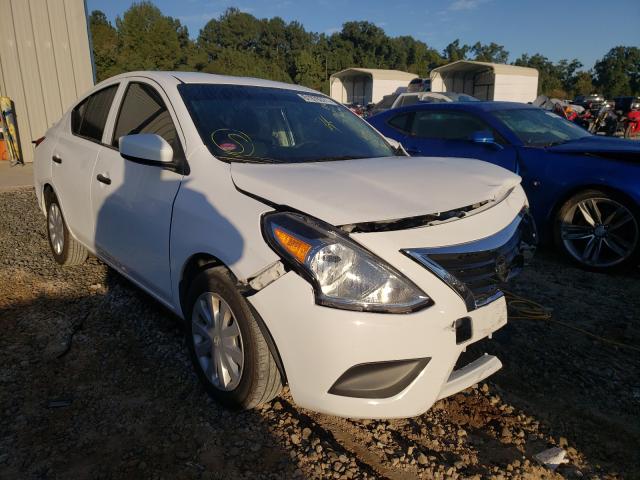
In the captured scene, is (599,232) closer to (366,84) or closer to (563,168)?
(563,168)

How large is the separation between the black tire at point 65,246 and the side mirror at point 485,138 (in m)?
3.86

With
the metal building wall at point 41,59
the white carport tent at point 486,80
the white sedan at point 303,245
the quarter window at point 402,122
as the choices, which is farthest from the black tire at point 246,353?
the white carport tent at point 486,80

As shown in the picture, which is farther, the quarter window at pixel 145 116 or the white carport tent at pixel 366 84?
the white carport tent at pixel 366 84

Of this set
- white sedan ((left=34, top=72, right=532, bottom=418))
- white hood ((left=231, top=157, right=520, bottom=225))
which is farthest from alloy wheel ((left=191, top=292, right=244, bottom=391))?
white hood ((left=231, top=157, right=520, bottom=225))

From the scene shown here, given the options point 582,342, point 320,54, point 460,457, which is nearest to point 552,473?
point 460,457

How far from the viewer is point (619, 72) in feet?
258

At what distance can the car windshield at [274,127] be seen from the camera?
8.43 ft

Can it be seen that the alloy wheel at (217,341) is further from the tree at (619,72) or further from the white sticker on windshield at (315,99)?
the tree at (619,72)

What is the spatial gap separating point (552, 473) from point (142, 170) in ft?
8.20

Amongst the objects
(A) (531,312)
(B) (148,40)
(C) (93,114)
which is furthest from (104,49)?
(A) (531,312)

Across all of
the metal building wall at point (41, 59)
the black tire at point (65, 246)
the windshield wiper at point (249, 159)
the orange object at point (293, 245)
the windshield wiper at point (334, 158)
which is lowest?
the black tire at point (65, 246)

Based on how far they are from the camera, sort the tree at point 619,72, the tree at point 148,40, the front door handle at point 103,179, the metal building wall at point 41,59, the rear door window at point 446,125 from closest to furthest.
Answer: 1. the front door handle at point 103,179
2. the rear door window at point 446,125
3. the metal building wall at point 41,59
4. the tree at point 148,40
5. the tree at point 619,72

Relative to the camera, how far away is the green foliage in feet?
205

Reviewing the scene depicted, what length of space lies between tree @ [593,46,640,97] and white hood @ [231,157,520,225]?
79488 mm
